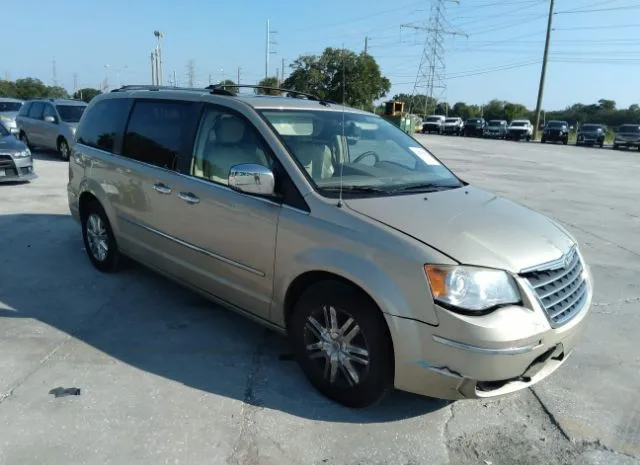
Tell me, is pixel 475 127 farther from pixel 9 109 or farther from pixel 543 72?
pixel 9 109

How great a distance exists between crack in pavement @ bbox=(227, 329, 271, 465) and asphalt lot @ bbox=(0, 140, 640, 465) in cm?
1

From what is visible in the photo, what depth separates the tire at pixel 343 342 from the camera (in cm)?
291

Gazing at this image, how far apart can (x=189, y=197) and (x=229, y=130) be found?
60cm

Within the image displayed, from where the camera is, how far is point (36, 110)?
15.8 m

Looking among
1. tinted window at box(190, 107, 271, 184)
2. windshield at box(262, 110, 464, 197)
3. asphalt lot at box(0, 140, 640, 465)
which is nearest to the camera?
asphalt lot at box(0, 140, 640, 465)

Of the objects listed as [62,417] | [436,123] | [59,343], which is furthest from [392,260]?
[436,123]

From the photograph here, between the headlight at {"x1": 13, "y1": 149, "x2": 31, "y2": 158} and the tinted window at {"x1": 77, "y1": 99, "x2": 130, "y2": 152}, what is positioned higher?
the tinted window at {"x1": 77, "y1": 99, "x2": 130, "y2": 152}

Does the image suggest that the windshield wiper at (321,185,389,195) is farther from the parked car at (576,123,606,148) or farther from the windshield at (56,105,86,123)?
the parked car at (576,123,606,148)

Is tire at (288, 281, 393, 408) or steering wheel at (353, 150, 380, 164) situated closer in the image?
tire at (288, 281, 393, 408)

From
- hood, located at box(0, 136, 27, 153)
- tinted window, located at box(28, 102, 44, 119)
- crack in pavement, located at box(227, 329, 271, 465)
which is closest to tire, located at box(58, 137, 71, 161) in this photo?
tinted window, located at box(28, 102, 44, 119)

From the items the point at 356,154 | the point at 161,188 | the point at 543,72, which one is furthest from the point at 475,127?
the point at 161,188

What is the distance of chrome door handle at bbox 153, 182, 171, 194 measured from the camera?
166 inches

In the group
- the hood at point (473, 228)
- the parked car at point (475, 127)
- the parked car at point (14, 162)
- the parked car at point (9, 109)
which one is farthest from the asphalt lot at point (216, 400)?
the parked car at point (475, 127)

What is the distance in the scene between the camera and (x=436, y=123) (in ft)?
173
